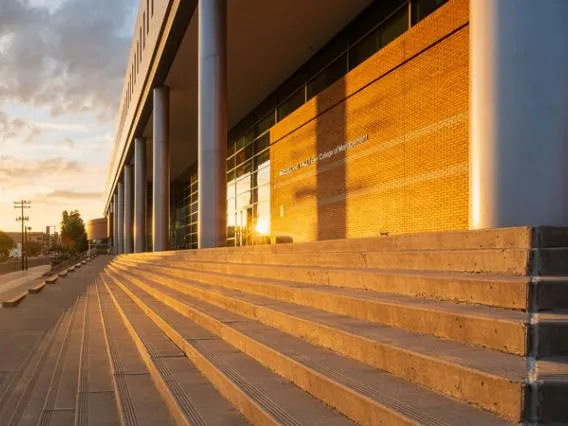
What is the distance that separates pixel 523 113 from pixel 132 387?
4386mm

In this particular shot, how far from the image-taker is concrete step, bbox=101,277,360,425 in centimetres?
332

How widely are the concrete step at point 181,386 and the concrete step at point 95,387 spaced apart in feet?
1.40

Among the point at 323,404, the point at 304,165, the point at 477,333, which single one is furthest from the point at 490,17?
the point at 304,165

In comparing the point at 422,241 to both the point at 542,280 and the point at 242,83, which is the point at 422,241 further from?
the point at 242,83

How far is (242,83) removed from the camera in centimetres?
2644

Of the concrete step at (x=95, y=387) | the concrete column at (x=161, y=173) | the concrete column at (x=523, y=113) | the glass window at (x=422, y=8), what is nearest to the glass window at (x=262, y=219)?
the concrete column at (x=161, y=173)

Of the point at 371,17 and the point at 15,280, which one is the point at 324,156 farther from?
the point at 15,280

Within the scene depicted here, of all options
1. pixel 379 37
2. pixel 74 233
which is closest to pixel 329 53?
pixel 379 37

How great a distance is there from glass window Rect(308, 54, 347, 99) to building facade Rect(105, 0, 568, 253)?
84 millimetres

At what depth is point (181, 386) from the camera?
15.4 ft

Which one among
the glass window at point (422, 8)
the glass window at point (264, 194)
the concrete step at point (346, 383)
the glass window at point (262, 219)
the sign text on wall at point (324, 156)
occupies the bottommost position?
the concrete step at point (346, 383)

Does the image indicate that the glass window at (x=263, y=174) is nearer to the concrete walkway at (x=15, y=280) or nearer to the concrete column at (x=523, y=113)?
the concrete walkway at (x=15, y=280)

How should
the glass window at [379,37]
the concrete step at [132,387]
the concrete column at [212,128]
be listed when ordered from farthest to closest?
the concrete column at [212,128] < the glass window at [379,37] < the concrete step at [132,387]

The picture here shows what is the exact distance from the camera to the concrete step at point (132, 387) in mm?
4344
